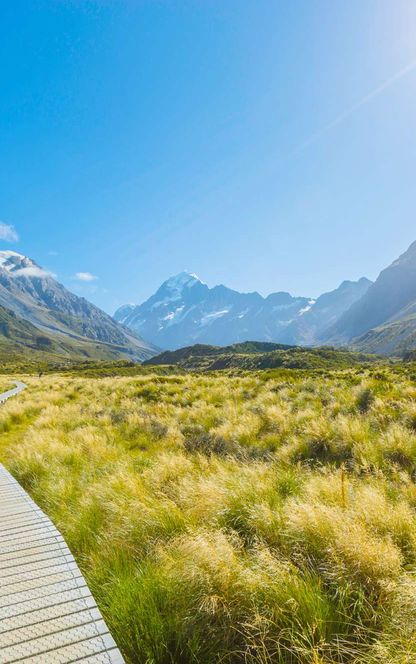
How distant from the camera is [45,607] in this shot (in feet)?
13.4

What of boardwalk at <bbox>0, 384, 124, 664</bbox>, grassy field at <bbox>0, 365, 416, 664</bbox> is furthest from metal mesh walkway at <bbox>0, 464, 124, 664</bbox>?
grassy field at <bbox>0, 365, 416, 664</bbox>

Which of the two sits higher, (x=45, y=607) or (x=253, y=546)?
(x=45, y=607)

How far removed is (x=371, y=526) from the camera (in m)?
4.37

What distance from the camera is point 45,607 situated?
4086mm

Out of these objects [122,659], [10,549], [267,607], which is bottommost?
[267,607]

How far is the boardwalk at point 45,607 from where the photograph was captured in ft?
11.1

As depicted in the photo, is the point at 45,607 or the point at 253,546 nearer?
the point at 45,607

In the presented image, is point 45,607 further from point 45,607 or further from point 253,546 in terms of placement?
point 253,546

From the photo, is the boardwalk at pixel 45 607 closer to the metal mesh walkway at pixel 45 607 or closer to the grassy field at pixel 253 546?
the metal mesh walkway at pixel 45 607

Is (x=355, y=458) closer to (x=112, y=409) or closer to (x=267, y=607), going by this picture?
(x=267, y=607)

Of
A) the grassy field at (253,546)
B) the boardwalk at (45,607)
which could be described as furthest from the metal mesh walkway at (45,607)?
the grassy field at (253,546)

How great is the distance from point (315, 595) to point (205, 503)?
2.49 metres

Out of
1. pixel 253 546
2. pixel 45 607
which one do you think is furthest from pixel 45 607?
pixel 253 546

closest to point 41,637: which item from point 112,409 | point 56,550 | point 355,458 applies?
point 56,550
